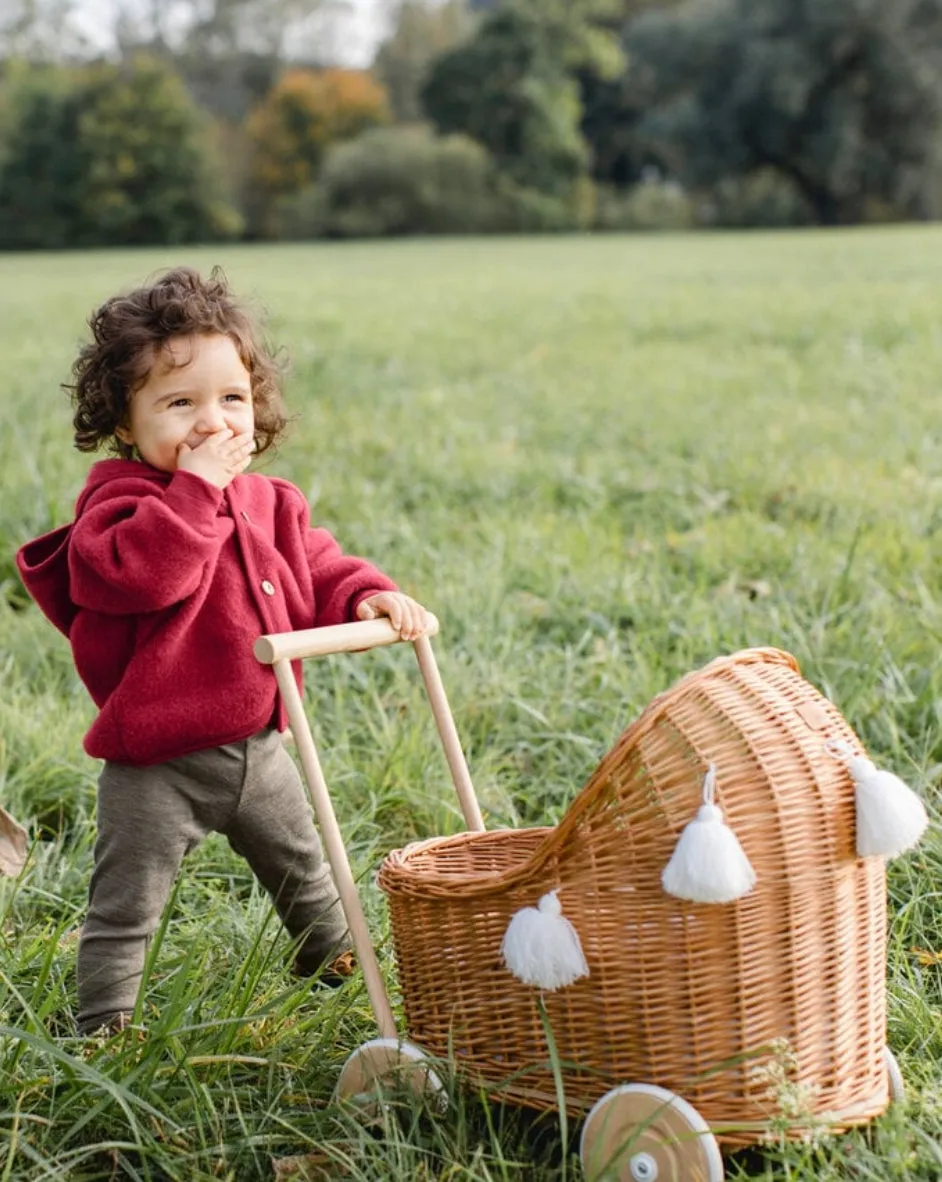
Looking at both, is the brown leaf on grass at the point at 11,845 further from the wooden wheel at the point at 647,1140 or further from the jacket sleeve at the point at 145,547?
the wooden wheel at the point at 647,1140

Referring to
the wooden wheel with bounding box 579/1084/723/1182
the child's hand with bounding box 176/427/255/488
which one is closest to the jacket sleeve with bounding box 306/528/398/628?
the child's hand with bounding box 176/427/255/488

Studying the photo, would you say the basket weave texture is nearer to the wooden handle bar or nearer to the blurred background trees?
the wooden handle bar

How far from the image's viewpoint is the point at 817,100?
132 feet

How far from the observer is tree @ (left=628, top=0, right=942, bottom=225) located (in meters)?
39.1

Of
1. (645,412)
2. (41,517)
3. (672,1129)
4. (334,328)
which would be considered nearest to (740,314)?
(334,328)

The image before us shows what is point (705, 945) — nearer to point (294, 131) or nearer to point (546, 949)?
point (546, 949)

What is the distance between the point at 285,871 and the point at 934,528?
2.87 meters

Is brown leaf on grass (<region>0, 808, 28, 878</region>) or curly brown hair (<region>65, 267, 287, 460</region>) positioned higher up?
curly brown hair (<region>65, 267, 287, 460</region>)

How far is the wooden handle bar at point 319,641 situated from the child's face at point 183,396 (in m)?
0.33

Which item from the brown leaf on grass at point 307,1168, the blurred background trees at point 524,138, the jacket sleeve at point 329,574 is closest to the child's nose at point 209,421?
the jacket sleeve at point 329,574

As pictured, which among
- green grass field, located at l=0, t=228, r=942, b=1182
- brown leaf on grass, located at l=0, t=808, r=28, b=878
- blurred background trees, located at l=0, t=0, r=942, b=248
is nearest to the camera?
green grass field, located at l=0, t=228, r=942, b=1182

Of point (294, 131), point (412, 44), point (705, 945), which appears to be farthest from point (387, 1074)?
point (412, 44)

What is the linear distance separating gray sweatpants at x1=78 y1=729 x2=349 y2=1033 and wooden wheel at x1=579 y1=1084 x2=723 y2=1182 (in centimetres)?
61

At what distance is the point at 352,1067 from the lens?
2.02 metres
